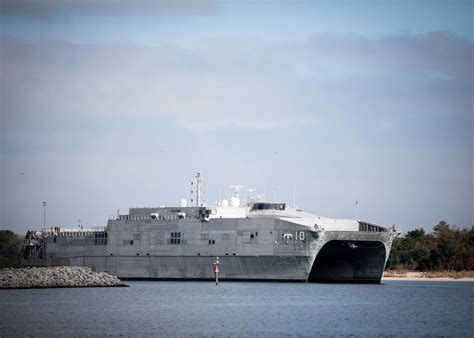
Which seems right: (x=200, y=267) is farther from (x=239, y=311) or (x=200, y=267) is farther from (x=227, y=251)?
(x=239, y=311)

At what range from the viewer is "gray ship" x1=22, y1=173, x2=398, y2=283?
3716 inches

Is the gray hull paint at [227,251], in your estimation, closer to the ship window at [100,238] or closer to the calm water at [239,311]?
the ship window at [100,238]

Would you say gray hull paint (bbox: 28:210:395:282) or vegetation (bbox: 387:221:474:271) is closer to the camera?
gray hull paint (bbox: 28:210:395:282)

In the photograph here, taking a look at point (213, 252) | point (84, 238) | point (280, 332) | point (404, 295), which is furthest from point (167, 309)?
point (84, 238)

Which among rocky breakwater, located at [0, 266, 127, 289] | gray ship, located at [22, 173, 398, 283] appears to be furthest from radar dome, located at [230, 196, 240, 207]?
rocky breakwater, located at [0, 266, 127, 289]

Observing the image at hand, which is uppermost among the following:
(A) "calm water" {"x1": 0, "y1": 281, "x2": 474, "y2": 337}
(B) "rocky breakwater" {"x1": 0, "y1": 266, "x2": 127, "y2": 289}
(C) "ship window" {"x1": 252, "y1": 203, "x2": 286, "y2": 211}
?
(C) "ship window" {"x1": 252, "y1": 203, "x2": 286, "y2": 211}

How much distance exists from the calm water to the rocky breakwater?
203cm

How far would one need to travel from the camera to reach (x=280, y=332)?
186 ft

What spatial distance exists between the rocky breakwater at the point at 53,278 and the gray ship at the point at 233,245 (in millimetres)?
11342

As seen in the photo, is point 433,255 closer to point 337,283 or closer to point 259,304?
point 337,283

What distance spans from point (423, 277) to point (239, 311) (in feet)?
182

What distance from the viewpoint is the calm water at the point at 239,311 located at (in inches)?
2272

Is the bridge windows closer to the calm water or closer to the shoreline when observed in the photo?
the calm water

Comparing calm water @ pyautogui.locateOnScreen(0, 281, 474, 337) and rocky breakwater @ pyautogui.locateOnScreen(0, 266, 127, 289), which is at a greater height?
rocky breakwater @ pyautogui.locateOnScreen(0, 266, 127, 289)
